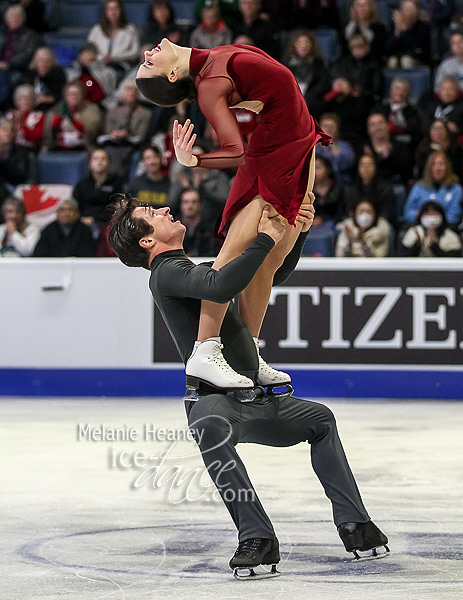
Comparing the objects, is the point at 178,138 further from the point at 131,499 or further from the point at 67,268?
the point at 67,268

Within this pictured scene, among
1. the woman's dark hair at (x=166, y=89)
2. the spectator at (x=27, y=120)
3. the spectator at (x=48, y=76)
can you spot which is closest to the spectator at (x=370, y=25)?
the spectator at (x=48, y=76)

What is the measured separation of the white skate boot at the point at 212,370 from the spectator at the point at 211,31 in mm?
7141

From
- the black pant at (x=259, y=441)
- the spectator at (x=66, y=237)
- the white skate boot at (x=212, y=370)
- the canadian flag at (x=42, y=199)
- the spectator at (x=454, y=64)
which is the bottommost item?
the canadian flag at (x=42, y=199)

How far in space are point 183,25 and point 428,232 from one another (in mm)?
4146

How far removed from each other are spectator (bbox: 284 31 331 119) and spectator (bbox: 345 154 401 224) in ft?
4.41

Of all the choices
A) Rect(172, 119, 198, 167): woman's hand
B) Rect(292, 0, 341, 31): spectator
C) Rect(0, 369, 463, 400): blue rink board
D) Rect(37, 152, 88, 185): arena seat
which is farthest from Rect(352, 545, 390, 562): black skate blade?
Rect(292, 0, 341, 31): spectator

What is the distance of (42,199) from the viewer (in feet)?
31.3

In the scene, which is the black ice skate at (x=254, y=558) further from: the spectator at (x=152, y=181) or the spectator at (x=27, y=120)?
the spectator at (x=27, y=120)

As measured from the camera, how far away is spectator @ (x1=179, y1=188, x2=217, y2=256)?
8.14 m

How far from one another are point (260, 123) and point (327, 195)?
477cm

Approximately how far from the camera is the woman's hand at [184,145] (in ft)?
11.8

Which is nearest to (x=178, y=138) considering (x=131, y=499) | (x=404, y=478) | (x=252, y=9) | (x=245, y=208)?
(x=245, y=208)

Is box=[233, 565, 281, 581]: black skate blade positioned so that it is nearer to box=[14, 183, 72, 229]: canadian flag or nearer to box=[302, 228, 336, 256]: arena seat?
box=[302, 228, 336, 256]: arena seat

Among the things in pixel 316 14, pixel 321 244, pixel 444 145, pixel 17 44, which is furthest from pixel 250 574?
pixel 17 44
